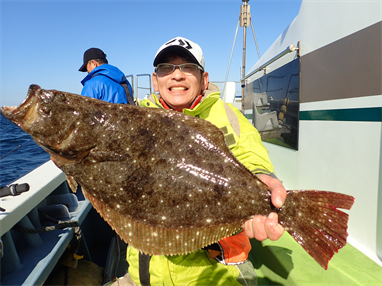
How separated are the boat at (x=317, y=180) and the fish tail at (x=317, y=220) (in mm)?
1102

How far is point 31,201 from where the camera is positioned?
2.66 m

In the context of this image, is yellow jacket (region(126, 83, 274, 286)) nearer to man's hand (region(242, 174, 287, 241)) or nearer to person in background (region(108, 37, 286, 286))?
person in background (region(108, 37, 286, 286))

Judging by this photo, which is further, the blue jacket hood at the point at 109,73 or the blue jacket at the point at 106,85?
the blue jacket hood at the point at 109,73

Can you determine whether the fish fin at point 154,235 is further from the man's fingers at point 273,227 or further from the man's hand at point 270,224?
the man's fingers at point 273,227

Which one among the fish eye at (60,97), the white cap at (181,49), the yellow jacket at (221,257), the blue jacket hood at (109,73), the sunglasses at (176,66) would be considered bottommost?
the yellow jacket at (221,257)

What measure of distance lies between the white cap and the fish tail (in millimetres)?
1619

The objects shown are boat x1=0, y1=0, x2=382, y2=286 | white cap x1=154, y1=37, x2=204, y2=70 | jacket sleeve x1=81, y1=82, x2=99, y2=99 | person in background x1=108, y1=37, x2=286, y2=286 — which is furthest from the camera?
jacket sleeve x1=81, y1=82, x2=99, y2=99

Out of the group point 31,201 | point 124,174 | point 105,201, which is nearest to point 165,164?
point 124,174

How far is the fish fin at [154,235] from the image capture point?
179 cm

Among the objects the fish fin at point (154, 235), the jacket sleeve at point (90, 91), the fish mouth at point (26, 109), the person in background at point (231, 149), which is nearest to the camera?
the fish mouth at point (26, 109)

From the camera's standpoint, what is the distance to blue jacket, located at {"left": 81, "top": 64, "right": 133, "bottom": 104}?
341 centimetres

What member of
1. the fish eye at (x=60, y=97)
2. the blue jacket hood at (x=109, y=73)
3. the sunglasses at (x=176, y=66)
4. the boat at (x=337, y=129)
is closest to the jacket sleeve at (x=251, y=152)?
the sunglasses at (x=176, y=66)

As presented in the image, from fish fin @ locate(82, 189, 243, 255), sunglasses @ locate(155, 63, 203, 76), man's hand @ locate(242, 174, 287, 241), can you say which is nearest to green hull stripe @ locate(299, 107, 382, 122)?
man's hand @ locate(242, 174, 287, 241)

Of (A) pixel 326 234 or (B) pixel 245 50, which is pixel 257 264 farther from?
(B) pixel 245 50
